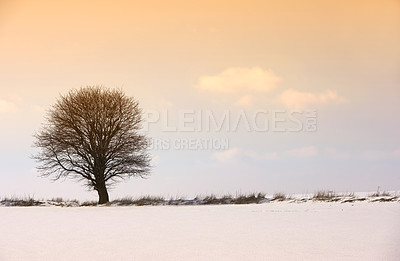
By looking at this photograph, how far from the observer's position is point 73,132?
28.5 metres

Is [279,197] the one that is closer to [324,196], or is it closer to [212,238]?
[324,196]

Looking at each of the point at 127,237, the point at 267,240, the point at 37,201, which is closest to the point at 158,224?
the point at 127,237

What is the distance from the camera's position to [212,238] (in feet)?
34.6

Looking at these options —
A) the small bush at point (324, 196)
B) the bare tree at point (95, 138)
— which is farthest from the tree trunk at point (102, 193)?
the small bush at point (324, 196)

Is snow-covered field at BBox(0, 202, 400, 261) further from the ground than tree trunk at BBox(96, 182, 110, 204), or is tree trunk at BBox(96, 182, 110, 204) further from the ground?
tree trunk at BBox(96, 182, 110, 204)

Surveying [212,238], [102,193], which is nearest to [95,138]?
[102,193]

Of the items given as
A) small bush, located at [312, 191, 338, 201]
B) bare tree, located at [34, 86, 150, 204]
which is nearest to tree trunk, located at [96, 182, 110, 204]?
bare tree, located at [34, 86, 150, 204]

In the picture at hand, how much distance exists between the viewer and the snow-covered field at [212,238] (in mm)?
8539

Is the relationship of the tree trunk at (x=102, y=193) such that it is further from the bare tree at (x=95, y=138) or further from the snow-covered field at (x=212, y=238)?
the snow-covered field at (x=212, y=238)

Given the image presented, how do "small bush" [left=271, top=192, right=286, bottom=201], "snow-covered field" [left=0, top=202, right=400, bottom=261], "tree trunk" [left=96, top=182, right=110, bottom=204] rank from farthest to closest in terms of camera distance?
"tree trunk" [left=96, top=182, right=110, bottom=204] < "small bush" [left=271, top=192, right=286, bottom=201] < "snow-covered field" [left=0, top=202, right=400, bottom=261]

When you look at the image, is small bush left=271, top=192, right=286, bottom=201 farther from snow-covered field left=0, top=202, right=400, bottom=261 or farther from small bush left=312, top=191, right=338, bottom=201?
snow-covered field left=0, top=202, right=400, bottom=261

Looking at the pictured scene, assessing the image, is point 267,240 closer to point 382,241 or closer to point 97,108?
point 382,241

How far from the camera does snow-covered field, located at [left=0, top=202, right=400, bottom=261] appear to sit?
336 inches

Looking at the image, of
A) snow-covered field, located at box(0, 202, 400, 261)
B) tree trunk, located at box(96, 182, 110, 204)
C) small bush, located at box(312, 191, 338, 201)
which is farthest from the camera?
tree trunk, located at box(96, 182, 110, 204)
